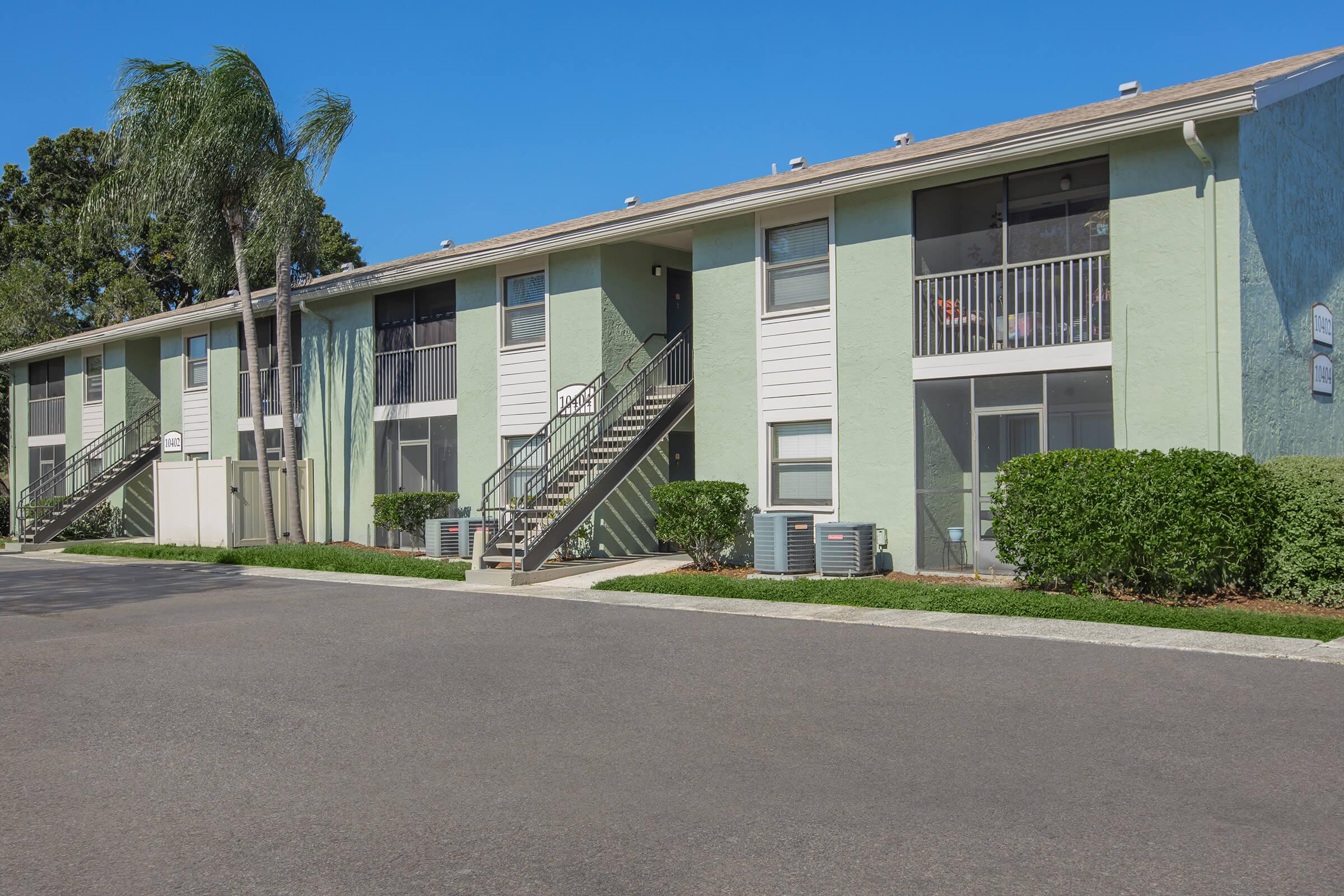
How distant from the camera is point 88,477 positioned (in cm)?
3189

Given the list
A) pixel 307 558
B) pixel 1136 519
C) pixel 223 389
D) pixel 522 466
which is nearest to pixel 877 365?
pixel 1136 519

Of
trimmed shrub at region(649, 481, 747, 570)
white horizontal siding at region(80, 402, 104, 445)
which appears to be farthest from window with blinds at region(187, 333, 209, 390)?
trimmed shrub at region(649, 481, 747, 570)

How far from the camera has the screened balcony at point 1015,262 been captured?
14211 mm

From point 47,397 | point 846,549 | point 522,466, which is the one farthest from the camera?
point 47,397

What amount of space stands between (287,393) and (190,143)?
513cm

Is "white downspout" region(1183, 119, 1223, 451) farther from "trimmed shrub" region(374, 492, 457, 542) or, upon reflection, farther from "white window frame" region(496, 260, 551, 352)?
"trimmed shrub" region(374, 492, 457, 542)

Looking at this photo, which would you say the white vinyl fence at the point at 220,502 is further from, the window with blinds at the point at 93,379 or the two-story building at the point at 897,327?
the window with blinds at the point at 93,379

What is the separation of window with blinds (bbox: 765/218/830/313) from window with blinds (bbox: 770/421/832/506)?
6.02 feet

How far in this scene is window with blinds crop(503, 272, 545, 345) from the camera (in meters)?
21.0

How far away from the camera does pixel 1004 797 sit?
549 centimetres

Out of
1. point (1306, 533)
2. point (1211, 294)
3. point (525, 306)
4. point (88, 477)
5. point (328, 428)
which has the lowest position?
point (1306, 533)

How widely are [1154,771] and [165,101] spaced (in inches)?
834

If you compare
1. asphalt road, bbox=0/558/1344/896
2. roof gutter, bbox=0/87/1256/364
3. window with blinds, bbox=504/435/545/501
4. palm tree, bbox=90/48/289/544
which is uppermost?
palm tree, bbox=90/48/289/544

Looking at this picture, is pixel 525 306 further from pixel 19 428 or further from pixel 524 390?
pixel 19 428
